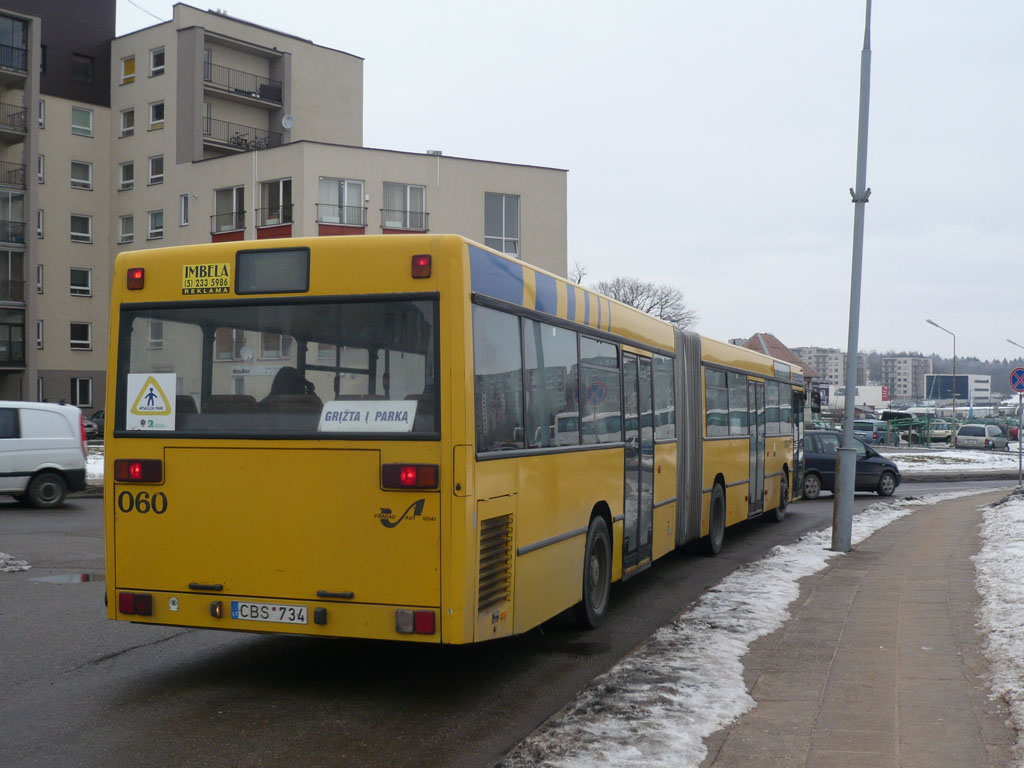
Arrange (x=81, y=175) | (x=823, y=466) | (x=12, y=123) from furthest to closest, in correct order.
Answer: (x=81, y=175) → (x=12, y=123) → (x=823, y=466)

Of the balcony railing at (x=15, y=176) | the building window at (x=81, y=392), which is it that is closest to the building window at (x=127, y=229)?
the balcony railing at (x=15, y=176)

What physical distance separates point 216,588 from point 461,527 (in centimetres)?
162

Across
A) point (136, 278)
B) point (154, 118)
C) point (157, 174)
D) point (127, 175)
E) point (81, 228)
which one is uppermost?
A: point (154, 118)

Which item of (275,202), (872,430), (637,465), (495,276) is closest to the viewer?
(495,276)

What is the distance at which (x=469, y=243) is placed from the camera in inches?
260

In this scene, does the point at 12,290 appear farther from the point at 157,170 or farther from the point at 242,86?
the point at 242,86

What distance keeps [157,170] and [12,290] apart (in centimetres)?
831

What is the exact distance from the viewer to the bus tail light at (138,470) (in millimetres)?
6809

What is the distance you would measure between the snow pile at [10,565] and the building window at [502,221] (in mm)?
34679

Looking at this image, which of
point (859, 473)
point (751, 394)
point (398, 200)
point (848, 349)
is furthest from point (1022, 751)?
point (398, 200)

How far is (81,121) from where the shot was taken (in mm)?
52281

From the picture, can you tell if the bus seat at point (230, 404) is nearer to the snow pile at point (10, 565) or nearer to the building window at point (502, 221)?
the snow pile at point (10, 565)

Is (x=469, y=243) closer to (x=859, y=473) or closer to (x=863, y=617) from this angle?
(x=863, y=617)

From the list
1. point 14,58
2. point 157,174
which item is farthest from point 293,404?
point 14,58
